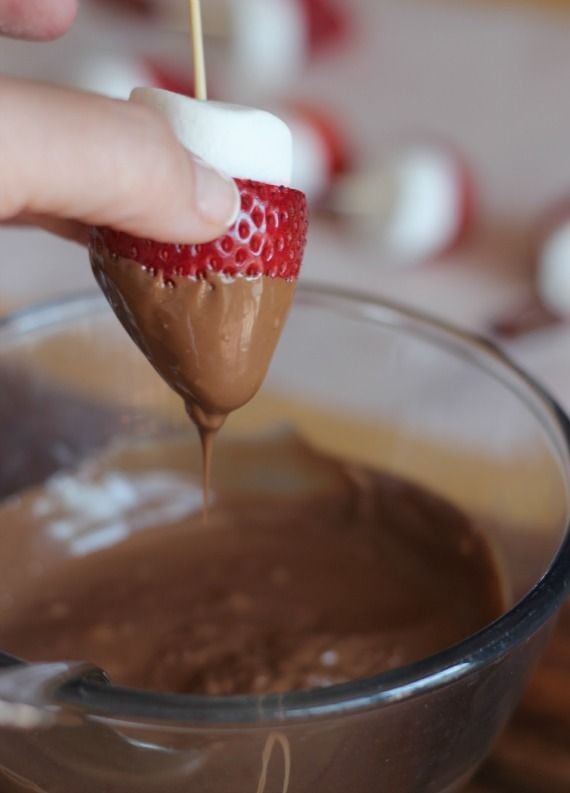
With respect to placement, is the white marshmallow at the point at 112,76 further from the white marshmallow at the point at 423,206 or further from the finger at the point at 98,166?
the finger at the point at 98,166

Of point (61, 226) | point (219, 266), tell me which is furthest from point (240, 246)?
point (61, 226)

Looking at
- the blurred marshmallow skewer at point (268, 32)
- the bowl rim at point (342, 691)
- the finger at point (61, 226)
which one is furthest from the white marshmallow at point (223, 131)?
the blurred marshmallow skewer at point (268, 32)

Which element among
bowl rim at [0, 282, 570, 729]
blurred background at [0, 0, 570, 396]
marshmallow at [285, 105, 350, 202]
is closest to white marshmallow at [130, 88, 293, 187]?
bowl rim at [0, 282, 570, 729]

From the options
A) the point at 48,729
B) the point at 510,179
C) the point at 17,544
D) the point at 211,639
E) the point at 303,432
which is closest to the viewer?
the point at 48,729

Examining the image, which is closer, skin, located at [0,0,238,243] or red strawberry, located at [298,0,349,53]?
skin, located at [0,0,238,243]

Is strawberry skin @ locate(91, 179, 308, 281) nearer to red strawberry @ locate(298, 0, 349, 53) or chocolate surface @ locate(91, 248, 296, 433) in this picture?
chocolate surface @ locate(91, 248, 296, 433)

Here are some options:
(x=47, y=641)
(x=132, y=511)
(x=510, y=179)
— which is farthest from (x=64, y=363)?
(x=510, y=179)

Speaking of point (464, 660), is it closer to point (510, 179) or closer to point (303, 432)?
point (303, 432)
